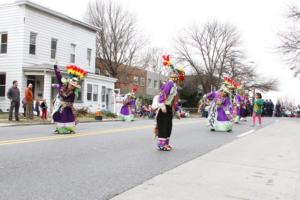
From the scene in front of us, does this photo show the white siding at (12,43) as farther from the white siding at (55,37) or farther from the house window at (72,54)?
the house window at (72,54)

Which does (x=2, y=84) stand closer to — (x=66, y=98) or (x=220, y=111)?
(x=66, y=98)

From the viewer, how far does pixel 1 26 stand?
→ 91.7 feet

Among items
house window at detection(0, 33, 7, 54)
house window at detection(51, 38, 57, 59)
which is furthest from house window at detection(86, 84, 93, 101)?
house window at detection(0, 33, 7, 54)

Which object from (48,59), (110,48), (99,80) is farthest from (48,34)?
(110,48)

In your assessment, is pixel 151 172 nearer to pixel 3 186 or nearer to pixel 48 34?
pixel 3 186

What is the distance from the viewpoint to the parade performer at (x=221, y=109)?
1546 centimetres

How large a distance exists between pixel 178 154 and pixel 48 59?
2222 centimetres

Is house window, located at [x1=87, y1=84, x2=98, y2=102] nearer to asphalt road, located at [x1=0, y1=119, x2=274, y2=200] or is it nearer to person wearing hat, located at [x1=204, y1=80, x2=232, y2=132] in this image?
person wearing hat, located at [x1=204, y1=80, x2=232, y2=132]

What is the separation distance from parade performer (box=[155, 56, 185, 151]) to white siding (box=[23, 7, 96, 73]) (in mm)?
19658

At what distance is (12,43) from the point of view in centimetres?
2734

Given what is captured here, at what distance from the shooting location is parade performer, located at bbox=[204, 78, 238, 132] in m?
15.5

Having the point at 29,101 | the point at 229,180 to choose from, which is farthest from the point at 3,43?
the point at 229,180

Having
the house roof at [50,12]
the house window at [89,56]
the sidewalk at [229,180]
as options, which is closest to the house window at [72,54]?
the house roof at [50,12]

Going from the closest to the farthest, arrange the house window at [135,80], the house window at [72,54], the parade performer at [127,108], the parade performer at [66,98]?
the parade performer at [66,98] → the parade performer at [127,108] → the house window at [72,54] → the house window at [135,80]
